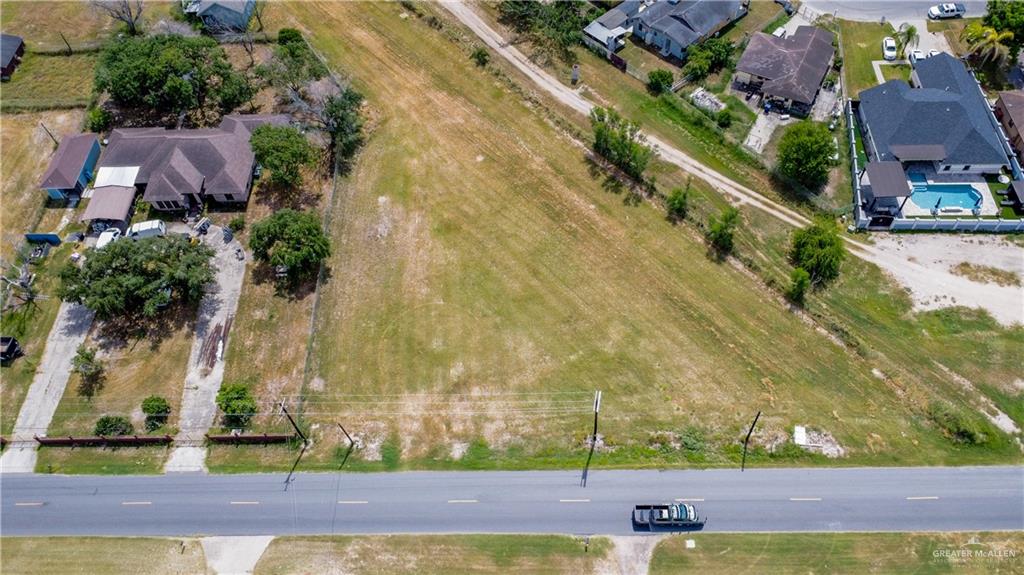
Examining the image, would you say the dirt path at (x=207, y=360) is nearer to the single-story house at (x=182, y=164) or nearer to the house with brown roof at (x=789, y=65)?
the single-story house at (x=182, y=164)

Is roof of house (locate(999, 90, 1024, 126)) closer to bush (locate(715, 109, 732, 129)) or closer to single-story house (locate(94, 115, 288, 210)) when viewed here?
bush (locate(715, 109, 732, 129))

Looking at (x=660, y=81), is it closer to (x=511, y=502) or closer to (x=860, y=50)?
(x=860, y=50)

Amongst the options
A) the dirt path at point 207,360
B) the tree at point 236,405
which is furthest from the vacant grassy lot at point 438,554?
the dirt path at point 207,360

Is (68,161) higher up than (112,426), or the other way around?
(68,161)

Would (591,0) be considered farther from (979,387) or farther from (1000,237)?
(979,387)

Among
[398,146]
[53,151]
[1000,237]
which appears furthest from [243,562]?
[1000,237]

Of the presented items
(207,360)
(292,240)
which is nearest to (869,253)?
(292,240)
